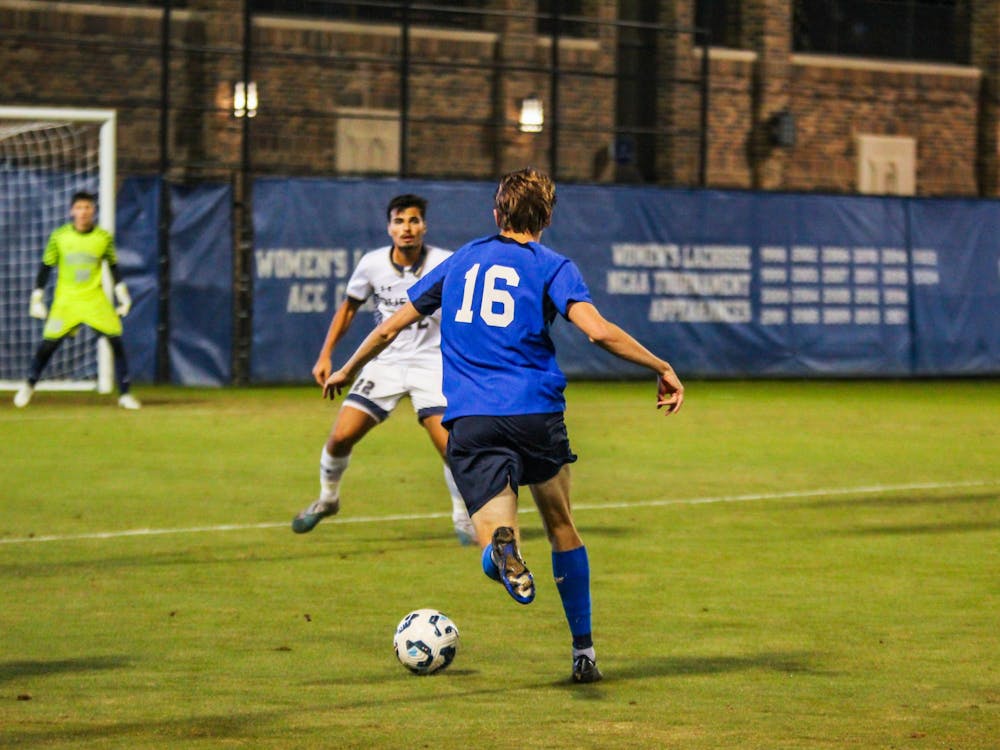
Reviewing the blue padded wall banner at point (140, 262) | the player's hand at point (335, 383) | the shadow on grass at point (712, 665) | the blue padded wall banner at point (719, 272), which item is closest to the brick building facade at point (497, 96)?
the blue padded wall banner at point (140, 262)

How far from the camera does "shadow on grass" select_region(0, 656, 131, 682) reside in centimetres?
684

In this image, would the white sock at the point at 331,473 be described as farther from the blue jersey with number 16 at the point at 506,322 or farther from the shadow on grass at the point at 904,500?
the blue jersey with number 16 at the point at 506,322

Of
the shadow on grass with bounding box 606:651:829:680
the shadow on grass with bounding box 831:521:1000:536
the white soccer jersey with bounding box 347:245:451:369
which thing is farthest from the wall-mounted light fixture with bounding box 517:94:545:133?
the shadow on grass with bounding box 606:651:829:680

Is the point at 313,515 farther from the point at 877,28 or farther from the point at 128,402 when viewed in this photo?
the point at 877,28

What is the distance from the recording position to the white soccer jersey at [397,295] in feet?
34.8

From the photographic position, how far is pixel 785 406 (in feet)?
69.7

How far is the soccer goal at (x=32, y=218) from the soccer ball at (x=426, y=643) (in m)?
16.1

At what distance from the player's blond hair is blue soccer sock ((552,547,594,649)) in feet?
3.85

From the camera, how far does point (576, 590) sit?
6.72 meters

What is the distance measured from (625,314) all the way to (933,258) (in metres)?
4.86

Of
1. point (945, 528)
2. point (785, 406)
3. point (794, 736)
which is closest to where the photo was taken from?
point (794, 736)

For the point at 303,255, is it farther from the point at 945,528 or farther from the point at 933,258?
the point at 945,528

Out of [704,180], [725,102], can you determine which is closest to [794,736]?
[704,180]

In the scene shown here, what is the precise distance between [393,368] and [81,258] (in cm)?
978
